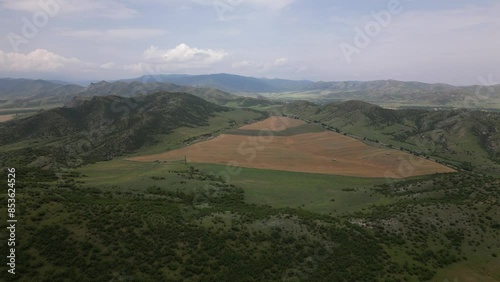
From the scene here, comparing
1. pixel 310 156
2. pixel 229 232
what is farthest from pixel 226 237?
pixel 310 156

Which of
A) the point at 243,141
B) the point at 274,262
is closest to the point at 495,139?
the point at 243,141

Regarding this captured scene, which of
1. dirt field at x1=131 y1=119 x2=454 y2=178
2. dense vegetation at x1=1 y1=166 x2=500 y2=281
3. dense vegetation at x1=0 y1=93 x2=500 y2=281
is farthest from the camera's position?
dirt field at x1=131 y1=119 x2=454 y2=178

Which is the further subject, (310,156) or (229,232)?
(310,156)

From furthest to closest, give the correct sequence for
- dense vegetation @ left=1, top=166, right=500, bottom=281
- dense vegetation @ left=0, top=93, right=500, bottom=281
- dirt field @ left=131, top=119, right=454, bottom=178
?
dirt field @ left=131, top=119, right=454, bottom=178, dense vegetation @ left=0, top=93, right=500, bottom=281, dense vegetation @ left=1, top=166, right=500, bottom=281

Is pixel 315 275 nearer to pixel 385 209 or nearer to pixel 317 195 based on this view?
pixel 385 209

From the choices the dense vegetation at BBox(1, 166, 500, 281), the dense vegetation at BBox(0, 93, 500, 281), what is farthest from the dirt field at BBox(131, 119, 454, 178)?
the dense vegetation at BBox(1, 166, 500, 281)

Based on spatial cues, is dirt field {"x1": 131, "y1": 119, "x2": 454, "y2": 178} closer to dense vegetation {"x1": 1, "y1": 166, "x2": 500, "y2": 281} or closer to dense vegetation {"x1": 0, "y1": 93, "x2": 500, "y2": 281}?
dense vegetation {"x1": 0, "y1": 93, "x2": 500, "y2": 281}

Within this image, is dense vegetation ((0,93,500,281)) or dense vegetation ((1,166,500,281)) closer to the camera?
dense vegetation ((1,166,500,281))

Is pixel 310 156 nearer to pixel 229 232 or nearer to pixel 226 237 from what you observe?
pixel 229 232

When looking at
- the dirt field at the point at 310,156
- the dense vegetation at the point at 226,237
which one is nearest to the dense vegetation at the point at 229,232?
the dense vegetation at the point at 226,237
